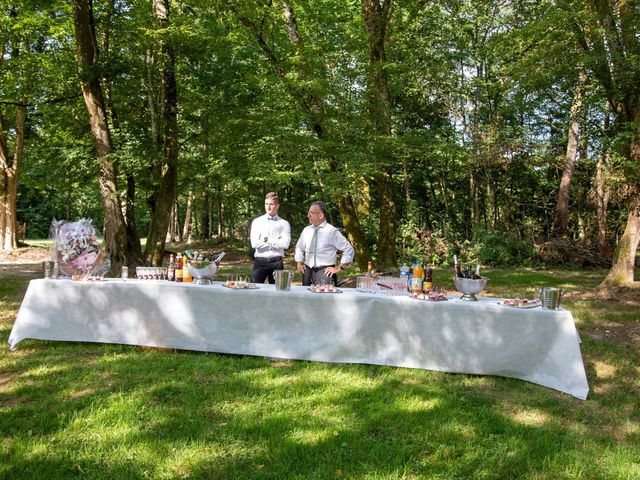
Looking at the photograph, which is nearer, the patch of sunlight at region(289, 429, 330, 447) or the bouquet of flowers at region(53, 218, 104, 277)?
the patch of sunlight at region(289, 429, 330, 447)

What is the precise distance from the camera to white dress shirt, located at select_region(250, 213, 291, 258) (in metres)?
5.30

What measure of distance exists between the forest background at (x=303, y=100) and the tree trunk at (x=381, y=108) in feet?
0.13

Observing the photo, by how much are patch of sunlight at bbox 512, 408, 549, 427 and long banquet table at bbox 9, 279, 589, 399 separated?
1.57 feet

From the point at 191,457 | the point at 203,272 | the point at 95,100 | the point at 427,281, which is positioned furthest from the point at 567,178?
the point at 191,457

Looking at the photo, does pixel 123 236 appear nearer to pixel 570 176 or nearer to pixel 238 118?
pixel 238 118

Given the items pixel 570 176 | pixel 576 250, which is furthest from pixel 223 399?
pixel 570 176

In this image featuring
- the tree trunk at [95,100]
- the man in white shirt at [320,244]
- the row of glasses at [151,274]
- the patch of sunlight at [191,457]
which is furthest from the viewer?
the tree trunk at [95,100]

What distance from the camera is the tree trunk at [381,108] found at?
8.19 m

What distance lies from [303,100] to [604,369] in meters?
5.92

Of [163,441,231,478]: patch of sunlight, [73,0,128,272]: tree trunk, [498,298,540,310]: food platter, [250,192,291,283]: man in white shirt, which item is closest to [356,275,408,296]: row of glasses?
[498,298,540,310]: food platter

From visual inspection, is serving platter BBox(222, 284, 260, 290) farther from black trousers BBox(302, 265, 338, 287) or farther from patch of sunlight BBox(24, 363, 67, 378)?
patch of sunlight BBox(24, 363, 67, 378)

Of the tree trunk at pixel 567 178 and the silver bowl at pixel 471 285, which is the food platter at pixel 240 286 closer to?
the silver bowl at pixel 471 285

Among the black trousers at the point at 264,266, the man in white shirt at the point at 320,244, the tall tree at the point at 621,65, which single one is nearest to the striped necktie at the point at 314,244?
the man in white shirt at the point at 320,244

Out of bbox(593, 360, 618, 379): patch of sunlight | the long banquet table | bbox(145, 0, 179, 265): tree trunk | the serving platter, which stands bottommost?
bbox(593, 360, 618, 379): patch of sunlight
